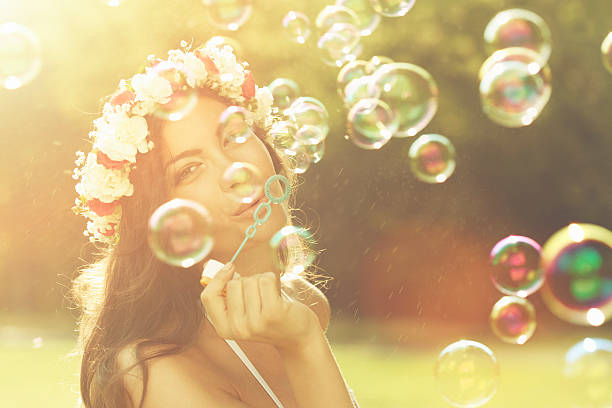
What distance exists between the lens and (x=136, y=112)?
8.11ft

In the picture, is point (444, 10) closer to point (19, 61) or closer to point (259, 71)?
point (259, 71)

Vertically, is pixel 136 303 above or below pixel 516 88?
below

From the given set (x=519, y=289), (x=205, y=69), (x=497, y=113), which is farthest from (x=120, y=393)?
(x=497, y=113)

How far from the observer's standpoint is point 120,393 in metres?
2.04

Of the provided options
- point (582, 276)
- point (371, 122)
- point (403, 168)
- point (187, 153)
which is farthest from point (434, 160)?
point (403, 168)

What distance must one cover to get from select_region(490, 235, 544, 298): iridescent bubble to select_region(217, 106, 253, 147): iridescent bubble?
1206mm

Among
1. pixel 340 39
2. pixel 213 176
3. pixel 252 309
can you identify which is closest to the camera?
pixel 252 309

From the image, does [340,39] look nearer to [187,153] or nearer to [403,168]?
[187,153]

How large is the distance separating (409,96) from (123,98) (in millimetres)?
1304

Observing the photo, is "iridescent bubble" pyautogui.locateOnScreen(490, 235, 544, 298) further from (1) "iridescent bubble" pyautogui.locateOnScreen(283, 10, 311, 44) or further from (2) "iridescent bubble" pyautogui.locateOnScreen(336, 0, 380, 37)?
(1) "iridescent bubble" pyautogui.locateOnScreen(283, 10, 311, 44)

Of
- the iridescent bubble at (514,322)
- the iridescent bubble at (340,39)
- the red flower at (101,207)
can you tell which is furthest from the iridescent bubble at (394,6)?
the red flower at (101,207)

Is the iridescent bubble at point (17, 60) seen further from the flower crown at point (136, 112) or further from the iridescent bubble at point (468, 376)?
the iridescent bubble at point (468, 376)

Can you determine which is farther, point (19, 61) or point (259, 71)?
point (259, 71)

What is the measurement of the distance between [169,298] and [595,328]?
6393 millimetres
